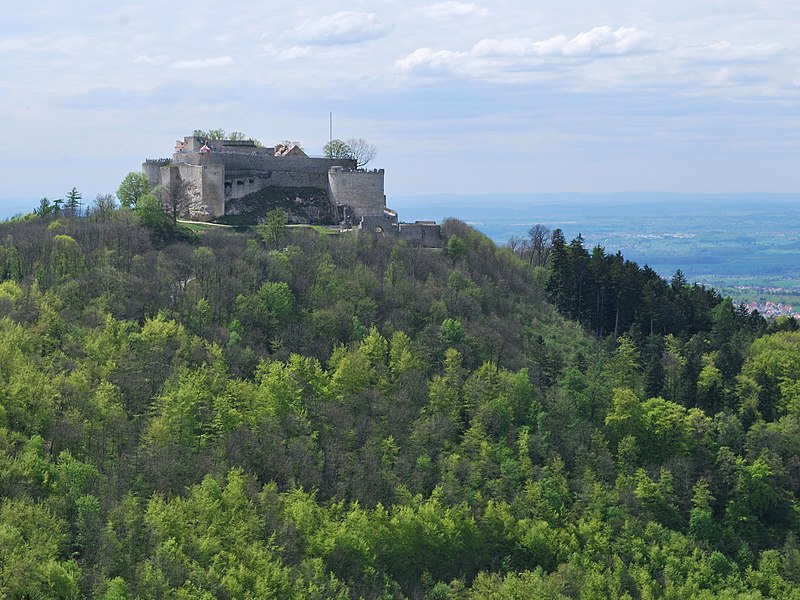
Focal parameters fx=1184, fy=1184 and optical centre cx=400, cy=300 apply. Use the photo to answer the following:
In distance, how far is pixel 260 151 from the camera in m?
89.6

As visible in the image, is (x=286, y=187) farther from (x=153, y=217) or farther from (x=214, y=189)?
(x=153, y=217)

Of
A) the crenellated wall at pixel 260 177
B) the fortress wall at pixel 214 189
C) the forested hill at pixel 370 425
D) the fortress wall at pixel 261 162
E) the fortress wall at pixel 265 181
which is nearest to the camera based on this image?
the forested hill at pixel 370 425

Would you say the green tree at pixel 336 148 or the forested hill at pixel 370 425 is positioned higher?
the green tree at pixel 336 148

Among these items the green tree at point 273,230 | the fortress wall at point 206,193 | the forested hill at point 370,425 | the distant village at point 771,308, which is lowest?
the distant village at point 771,308

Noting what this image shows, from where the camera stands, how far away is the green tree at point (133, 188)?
84.9 metres

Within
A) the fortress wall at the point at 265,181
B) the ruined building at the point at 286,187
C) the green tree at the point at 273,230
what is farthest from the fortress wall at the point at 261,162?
the green tree at the point at 273,230

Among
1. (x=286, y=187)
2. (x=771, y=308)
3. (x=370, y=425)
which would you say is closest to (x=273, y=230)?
(x=286, y=187)

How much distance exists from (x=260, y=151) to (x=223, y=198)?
27.9 feet

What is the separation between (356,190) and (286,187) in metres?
5.12

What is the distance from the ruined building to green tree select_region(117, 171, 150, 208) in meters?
0.70

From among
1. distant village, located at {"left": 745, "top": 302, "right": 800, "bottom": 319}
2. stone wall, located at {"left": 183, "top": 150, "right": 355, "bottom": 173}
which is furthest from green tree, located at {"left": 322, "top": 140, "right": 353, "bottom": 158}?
distant village, located at {"left": 745, "top": 302, "right": 800, "bottom": 319}

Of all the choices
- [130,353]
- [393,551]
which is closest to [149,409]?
[130,353]

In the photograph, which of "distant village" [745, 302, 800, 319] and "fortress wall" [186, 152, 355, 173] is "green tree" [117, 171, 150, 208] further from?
"distant village" [745, 302, 800, 319]

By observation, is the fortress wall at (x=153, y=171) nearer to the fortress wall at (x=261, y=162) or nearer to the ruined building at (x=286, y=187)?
the ruined building at (x=286, y=187)
